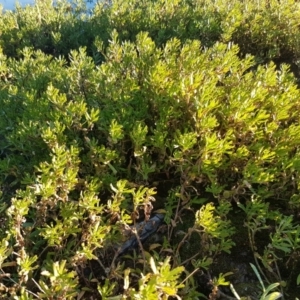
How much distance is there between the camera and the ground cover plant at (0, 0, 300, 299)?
91.8 inches

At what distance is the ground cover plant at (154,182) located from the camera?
91.8 inches

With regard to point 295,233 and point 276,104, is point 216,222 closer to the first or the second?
point 295,233

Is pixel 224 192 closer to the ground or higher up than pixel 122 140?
closer to the ground

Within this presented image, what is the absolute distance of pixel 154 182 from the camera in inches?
116

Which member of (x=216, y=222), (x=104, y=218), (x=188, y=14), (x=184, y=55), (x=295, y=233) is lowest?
(x=295, y=233)

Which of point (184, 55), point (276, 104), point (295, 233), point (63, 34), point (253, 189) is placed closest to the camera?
point (295, 233)

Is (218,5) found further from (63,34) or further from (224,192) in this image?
(224,192)

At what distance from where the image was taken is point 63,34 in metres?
5.35

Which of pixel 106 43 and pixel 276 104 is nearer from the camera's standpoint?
pixel 276 104

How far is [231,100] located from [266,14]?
2.40m

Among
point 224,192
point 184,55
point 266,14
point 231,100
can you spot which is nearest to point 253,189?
point 224,192

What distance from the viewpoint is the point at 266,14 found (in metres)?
4.73

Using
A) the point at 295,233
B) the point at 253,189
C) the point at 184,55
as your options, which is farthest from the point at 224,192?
the point at 184,55

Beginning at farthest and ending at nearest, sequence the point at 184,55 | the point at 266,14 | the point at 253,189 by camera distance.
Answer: the point at 266,14 < the point at 184,55 < the point at 253,189
